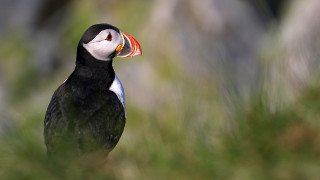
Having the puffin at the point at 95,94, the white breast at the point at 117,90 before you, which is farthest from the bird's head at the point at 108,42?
the white breast at the point at 117,90

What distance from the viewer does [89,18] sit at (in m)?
11.3

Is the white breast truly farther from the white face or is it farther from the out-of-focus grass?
the out-of-focus grass

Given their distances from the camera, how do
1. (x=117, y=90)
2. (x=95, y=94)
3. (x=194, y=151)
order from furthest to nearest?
(x=117, y=90) < (x=95, y=94) < (x=194, y=151)

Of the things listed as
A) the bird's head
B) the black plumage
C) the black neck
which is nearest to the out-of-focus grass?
the black plumage

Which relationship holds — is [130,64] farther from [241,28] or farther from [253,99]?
[253,99]

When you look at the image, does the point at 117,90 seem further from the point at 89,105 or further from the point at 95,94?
the point at 89,105

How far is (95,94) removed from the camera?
3.40 metres

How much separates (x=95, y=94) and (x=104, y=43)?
0.34 metres

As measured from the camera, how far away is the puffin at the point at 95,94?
316 cm

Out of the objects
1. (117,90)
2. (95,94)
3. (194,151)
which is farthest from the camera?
(117,90)

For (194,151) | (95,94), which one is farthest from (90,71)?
(194,151)

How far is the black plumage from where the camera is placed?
10.2 ft

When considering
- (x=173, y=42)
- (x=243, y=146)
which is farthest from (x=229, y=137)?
(x=173, y=42)

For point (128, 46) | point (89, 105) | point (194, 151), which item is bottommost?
point (194, 151)
